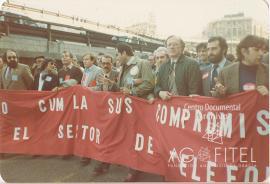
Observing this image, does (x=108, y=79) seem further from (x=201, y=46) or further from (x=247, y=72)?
(x=247, y=72)

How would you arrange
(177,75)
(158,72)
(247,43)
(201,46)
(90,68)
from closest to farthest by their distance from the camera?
(247,43) < (201,46) < (177,75) < (158,72) < (90,68)

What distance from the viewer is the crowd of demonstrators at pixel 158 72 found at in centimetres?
320

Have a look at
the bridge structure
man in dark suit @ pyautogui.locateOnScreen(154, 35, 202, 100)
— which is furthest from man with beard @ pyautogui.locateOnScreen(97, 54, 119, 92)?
man in dark suit @ pyautogui.locateOnScreen(154, 35, 202, 100)

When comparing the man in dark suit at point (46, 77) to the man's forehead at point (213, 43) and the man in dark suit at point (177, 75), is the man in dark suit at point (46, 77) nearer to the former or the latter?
the man in dark suit at point (177, 75)

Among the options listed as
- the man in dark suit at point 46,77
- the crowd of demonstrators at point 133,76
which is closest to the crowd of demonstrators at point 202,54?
the crowd of demonstrators at point 133,76

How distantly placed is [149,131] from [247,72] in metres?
1.07

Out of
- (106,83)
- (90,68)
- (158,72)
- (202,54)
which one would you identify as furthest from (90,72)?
(202,54)

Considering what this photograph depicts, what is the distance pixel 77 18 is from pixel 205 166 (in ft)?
6.05

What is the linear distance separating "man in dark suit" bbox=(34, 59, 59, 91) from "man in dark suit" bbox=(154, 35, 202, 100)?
1.09 metres

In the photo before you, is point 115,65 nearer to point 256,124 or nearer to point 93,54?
Result: point 93,54

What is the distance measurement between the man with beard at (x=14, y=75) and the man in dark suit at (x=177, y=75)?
139 cm

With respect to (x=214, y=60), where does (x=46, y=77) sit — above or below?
below

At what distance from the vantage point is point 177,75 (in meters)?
3.44

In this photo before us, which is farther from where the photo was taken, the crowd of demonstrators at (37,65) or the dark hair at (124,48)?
the crowd of demonstrators at (37,65)
